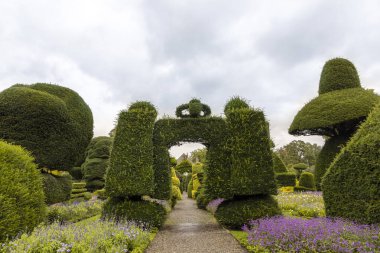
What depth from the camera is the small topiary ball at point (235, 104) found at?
31.3 feet

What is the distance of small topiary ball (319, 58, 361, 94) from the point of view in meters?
18.3

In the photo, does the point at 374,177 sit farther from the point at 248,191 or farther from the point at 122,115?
the point at 122,115

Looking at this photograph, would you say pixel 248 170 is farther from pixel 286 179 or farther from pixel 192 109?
pixel 286 179

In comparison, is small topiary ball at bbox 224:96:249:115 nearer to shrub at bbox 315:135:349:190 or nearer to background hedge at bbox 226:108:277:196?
background hedge at bbox 226:108:277:196

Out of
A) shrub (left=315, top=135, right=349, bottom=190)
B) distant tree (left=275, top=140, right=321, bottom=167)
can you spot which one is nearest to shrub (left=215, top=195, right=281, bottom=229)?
shrub (left=315, top=135, right=349, bottom=190)

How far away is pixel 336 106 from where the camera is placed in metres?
16.4

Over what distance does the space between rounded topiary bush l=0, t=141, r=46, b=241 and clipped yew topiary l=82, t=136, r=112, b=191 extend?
48.3 ft

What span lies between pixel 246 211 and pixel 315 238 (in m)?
3.41

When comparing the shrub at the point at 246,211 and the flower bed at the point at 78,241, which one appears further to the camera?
the shrub at the point at 246,211

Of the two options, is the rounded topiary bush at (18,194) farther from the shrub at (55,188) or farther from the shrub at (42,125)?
the shrub at (42,125)

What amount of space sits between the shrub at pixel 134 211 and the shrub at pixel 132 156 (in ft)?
1.08

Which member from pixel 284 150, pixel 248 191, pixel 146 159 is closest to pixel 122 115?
pixel 146 159

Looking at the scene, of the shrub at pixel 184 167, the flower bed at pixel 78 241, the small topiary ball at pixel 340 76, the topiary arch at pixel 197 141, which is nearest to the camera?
the flower bed at pixel 78 241

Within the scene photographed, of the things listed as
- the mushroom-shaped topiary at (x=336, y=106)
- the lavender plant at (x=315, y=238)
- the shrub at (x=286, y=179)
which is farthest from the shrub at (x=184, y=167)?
the lavender plant at (x=315, y=238)
